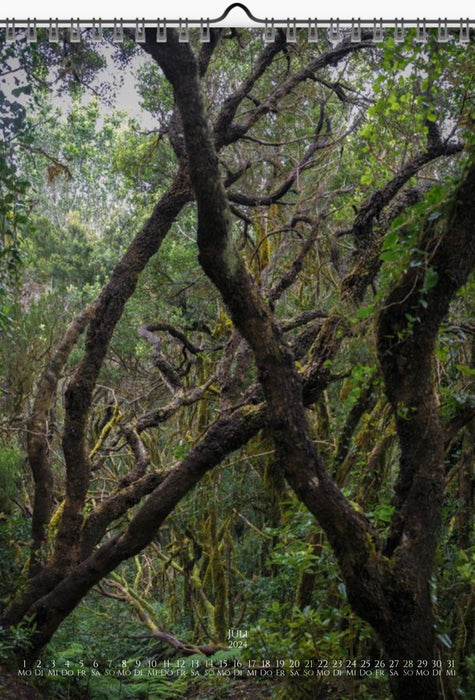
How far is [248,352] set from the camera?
13.8ft

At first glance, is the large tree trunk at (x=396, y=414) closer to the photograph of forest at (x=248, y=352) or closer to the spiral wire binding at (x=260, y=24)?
the photograph of forest at (x=248, y=352)

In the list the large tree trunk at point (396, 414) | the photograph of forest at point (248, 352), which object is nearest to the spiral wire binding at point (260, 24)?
the photograph of forest at point (248, 352)

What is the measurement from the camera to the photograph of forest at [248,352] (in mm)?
2465

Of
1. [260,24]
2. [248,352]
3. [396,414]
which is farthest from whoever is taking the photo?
[248,352]

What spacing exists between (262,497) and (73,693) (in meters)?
2.29

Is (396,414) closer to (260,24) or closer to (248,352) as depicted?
(260,24)

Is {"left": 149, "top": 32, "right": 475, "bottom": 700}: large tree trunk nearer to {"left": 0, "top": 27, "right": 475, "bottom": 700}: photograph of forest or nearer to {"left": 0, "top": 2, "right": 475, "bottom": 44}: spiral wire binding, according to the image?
{"left": 0, "top": 27, "right": 475, "bottom": 700}: photograph of forest

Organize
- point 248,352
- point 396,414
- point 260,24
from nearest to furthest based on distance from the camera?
point 260,24, point 396,414, point 248,352

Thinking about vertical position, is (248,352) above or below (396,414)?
above

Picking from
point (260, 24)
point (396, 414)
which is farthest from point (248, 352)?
point (260, 24)

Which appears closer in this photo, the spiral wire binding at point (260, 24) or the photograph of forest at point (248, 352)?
the spiral wire binding at point (260, 24)

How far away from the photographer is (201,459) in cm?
344
